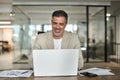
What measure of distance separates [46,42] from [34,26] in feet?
19.4

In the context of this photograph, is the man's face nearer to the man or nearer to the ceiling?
the man

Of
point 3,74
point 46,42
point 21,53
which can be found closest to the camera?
point 3,74

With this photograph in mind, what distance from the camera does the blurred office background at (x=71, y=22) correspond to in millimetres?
7594

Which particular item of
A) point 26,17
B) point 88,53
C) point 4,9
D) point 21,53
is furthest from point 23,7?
point 88,53

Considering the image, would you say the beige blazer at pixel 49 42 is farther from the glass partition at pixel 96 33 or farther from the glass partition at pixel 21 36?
the glass partition at pixel 21 36

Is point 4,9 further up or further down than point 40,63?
further up

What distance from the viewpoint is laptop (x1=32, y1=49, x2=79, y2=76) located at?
5.74ft

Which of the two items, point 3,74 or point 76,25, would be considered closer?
point 3,74

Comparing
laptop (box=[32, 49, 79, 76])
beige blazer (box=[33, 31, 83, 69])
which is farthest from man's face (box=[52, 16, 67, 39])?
laptop (box=[32, 49, 79, 76])

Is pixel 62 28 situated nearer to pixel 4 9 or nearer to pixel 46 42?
pixel 46 42

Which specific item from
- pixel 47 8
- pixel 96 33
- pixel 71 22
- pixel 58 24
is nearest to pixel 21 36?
pixel 47 8

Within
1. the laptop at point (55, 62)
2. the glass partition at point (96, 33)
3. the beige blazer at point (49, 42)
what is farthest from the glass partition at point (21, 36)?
the laptop at point (55, 62)

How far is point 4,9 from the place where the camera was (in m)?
8.26

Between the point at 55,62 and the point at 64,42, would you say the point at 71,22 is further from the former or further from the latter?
the point at 55,62
